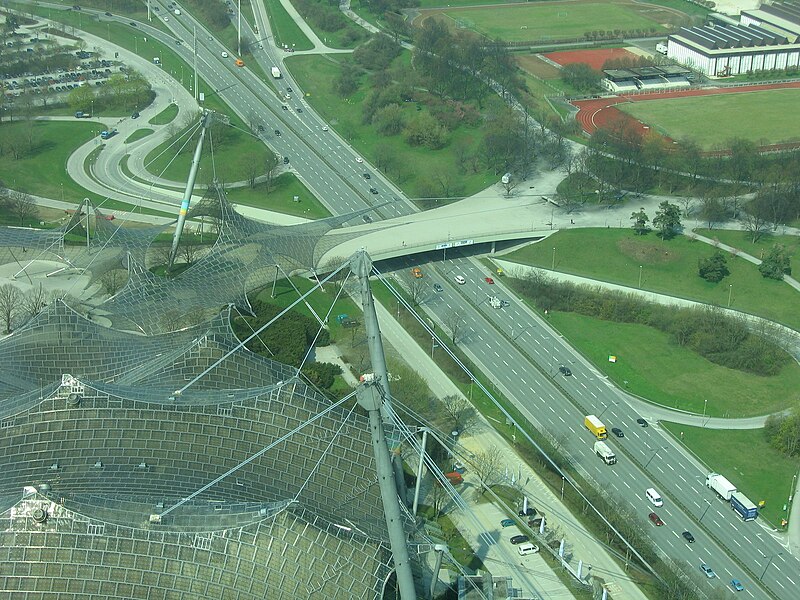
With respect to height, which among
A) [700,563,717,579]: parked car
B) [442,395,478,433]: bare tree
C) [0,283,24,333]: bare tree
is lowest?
[700,563,717,579]: parked car

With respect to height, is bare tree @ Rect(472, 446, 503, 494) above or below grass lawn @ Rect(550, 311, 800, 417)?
above

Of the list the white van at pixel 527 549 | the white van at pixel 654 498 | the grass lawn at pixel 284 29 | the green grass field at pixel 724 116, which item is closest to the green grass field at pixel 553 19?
the grass lawn at pixel 284 29

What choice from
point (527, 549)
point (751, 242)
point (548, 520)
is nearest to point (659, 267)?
point (751, 242)

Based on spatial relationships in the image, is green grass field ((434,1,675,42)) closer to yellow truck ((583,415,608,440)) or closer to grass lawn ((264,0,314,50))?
grass lawn ((264,0,314,50))

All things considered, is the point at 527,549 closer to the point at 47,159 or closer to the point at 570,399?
the point at 570,399

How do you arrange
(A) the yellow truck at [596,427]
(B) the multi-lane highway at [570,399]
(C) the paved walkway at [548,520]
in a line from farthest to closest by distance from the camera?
(A) the yellow truck at [596,427], (B) the multi-lane highway at [570,399], (C) the paved walkway at [548,520]

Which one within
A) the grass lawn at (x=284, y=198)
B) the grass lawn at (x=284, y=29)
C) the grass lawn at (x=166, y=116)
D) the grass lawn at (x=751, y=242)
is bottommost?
the grass lawn at (x=751, y=242)

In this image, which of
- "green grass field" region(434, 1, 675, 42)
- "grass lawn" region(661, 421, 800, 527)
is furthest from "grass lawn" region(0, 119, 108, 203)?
"grass lawn" region(661, 421, 800, 527)

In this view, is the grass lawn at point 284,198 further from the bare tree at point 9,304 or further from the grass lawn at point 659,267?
the bare tree at point 9,304

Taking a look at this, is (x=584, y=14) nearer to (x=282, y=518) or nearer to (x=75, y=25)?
(x=75, y=25)
